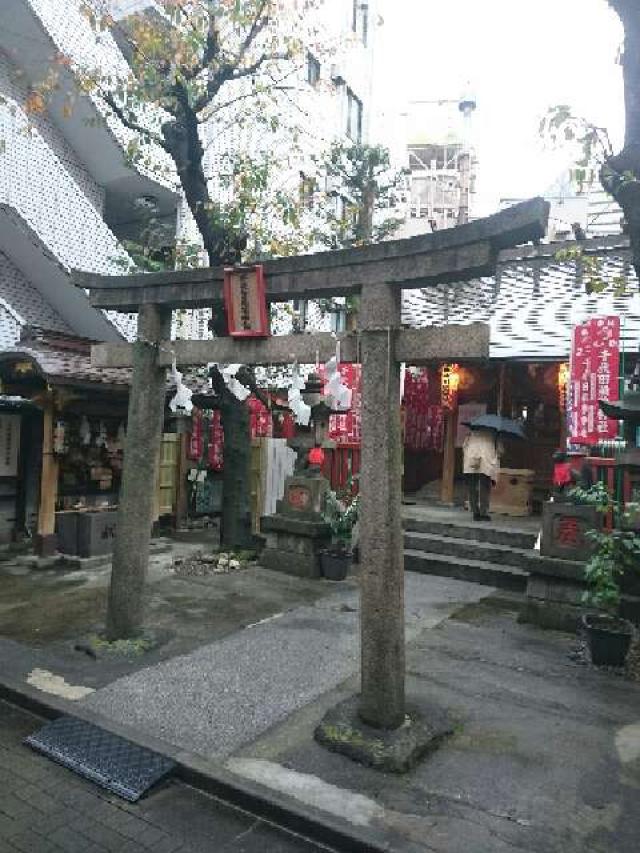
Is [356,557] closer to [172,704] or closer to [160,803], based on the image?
[172,704]

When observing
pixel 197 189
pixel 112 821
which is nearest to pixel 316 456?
pixel 197 189

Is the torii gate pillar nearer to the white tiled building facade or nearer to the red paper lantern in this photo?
the red paper lantern

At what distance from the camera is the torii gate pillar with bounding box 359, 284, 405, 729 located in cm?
575

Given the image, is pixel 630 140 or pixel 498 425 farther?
pixel 498 425

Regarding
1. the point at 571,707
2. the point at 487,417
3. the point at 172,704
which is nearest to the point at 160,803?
the point at 172,704

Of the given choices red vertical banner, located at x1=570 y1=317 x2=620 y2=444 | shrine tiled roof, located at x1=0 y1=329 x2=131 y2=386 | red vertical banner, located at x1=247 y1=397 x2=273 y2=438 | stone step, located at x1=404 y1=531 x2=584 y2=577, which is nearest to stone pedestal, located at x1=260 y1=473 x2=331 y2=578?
stone step, located at x1=404 y1=531 x2=584 y2=577

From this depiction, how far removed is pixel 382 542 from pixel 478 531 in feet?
27.1

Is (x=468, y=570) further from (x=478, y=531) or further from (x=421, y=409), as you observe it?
(x=421, y=409)

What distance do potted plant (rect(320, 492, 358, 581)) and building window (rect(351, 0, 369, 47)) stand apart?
75.8 feet

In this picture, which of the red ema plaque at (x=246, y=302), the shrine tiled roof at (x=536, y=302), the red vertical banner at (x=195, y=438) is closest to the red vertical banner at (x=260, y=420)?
the red vertical banner at (x=195, y=438)

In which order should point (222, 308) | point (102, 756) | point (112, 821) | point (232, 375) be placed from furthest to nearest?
point (222, 308)
point (232, 375)
point (102, 756)
point (112, 821)

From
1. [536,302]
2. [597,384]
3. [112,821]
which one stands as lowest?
[112,821]

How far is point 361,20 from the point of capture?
87.9 ft

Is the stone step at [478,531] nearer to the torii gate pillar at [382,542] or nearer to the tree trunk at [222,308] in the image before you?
the tree trunk at [222,308]
